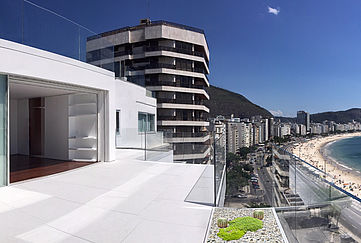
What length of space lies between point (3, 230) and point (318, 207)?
4230 mm

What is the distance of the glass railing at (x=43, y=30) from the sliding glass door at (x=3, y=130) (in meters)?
1.11

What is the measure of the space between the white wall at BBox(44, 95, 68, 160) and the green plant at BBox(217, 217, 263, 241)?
7667 millimetres

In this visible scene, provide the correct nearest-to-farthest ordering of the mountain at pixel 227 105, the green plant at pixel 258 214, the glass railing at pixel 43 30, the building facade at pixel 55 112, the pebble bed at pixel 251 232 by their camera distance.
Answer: the pebble bed at pixel 251 232, the green plant at pixel 258 214, the building facade at pixel 55 112, the glass railing at pixel 43 30, the mountain at pixel 227 105

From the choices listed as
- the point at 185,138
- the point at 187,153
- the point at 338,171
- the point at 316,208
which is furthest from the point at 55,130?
the point at 338,171

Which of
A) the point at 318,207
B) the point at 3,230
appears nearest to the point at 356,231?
the point at 318,207

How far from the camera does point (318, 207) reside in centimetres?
281

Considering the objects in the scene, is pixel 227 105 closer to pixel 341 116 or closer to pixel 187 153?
pixel 187 153

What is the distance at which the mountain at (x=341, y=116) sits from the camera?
10194 cm

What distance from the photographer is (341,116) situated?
108m

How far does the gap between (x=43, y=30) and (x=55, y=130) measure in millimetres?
4332

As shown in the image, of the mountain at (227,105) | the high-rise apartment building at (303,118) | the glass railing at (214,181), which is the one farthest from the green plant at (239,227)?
the high-rise apartment building at (303,118)

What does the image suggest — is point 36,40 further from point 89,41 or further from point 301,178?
point 301,178

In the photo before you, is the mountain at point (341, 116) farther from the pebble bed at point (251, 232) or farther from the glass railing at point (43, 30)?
the pebble bed at point (251, 232)

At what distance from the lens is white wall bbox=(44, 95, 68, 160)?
28.1ft
